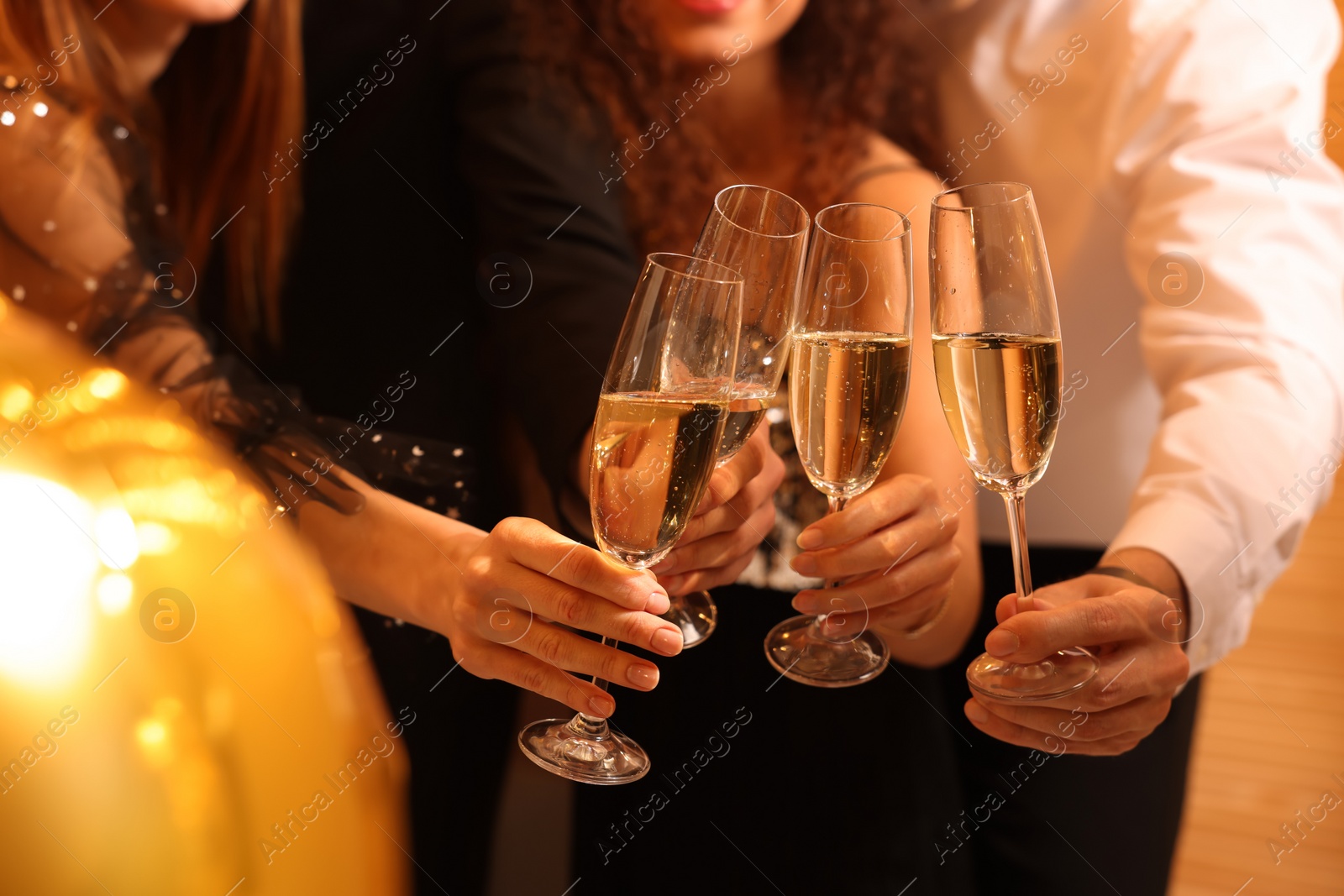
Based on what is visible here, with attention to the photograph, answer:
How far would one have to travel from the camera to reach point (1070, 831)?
118 cm

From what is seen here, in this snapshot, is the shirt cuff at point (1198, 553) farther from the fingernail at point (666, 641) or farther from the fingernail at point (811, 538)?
the fingernail at point (666, 641)

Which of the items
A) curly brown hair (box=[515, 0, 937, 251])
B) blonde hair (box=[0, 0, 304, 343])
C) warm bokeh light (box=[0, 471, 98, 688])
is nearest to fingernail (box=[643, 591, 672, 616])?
warm bokeh light (box=[0, 471, 98, 688])

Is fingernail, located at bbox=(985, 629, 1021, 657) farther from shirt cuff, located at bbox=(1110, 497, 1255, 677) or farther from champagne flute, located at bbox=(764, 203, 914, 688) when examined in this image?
shirt cuff, located at bbox=(1110, 497, 1255, 677)

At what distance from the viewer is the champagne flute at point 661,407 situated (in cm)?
51

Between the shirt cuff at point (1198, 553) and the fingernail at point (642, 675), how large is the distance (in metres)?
0.55

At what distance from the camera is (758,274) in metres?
0.63

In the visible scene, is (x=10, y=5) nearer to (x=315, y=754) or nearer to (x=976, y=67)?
(x=315, y=754)

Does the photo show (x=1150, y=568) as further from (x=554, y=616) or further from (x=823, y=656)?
(x=554, y=616)

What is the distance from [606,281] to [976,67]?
0.63 metres

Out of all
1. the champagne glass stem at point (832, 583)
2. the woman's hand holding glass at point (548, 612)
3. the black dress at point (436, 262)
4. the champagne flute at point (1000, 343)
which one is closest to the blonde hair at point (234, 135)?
the black dress at point (436, 262)

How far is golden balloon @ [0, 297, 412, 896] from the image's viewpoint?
83 cm

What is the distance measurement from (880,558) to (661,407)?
252 millimetres

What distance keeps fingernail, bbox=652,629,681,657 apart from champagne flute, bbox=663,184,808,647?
0.16m

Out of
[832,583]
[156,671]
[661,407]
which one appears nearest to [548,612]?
[661,407]
